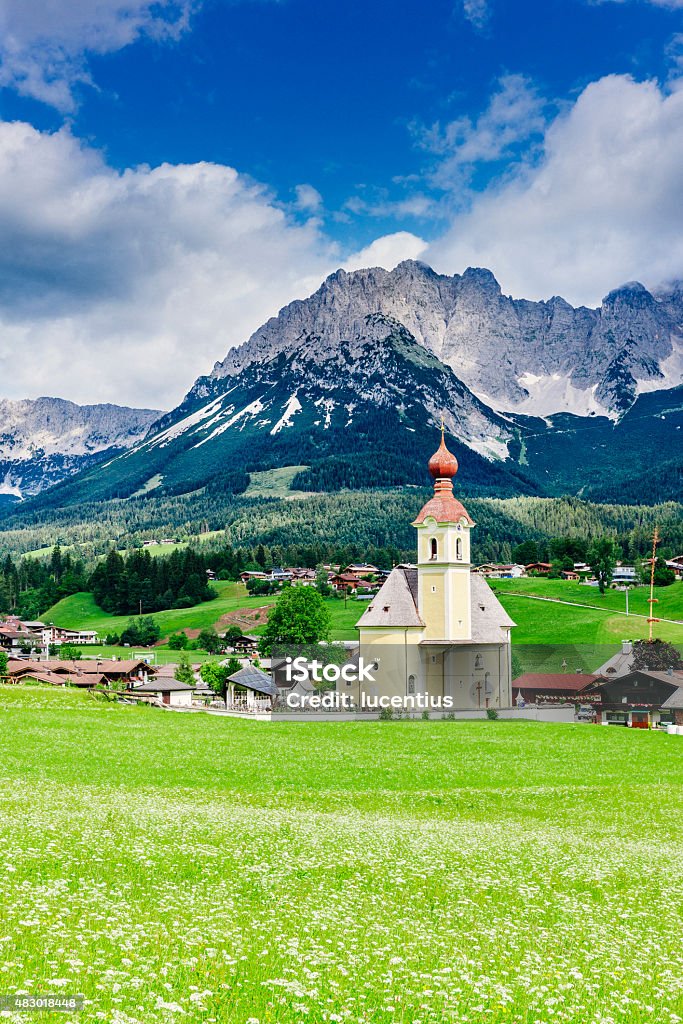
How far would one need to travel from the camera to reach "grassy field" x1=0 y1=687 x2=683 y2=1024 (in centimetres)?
1061

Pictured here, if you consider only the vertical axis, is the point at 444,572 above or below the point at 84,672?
above

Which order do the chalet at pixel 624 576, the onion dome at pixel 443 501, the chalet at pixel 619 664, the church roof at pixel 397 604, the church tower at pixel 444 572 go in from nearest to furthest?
the church tower at pixel 444 572 → the church roof at pixel 397 604 → the onion dome at pixel 443 501 → the chalet at pixel 619 664 → the chalet at pixel 624 576

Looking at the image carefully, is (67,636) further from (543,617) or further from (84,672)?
(543,617)

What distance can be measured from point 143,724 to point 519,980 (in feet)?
157

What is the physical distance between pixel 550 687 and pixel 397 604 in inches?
940

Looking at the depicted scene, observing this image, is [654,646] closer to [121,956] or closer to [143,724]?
[143,724]

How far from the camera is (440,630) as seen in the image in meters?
84.1

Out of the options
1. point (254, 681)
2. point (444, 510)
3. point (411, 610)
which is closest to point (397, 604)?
point (411, 610)

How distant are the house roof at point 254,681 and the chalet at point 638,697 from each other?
32288mm

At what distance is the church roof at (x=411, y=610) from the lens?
278 ft

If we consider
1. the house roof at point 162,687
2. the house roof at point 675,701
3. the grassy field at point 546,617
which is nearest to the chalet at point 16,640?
the grassy field at point 546,617

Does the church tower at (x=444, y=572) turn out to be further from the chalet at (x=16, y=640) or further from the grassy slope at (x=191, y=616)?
the chalet at (x=16, y=640)

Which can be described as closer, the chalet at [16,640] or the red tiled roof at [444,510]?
the red tiled roof at [444,510]

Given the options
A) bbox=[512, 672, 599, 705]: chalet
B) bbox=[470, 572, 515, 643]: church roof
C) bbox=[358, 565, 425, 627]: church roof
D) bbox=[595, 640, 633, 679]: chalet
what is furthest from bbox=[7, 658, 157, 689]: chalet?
bbox=[595, 640, 633, 679]: chalet
